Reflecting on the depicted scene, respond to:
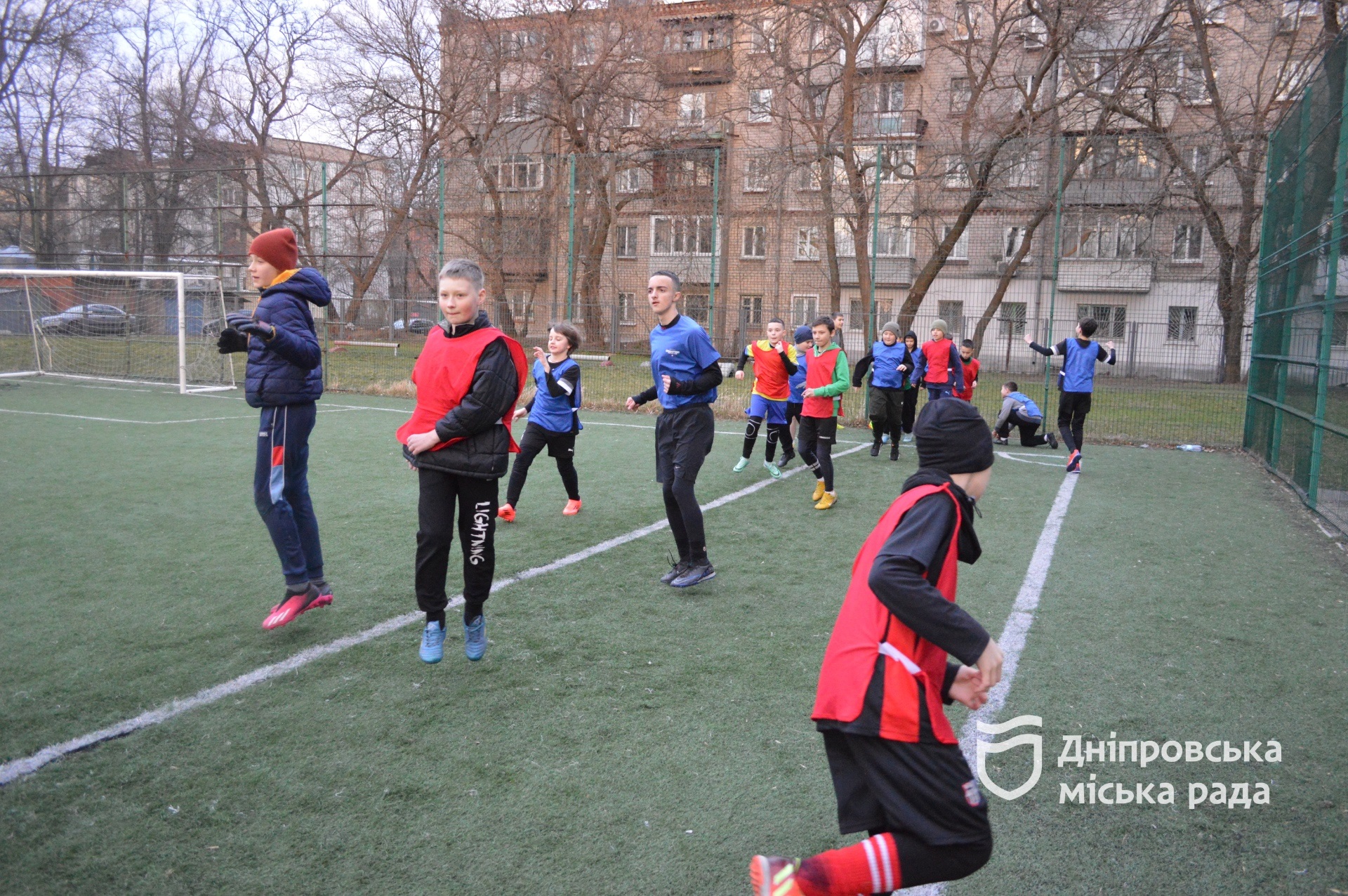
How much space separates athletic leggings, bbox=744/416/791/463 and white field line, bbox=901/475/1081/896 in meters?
3.05

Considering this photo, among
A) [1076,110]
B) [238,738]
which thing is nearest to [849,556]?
[238,738]

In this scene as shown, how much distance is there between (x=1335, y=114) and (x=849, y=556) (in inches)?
272

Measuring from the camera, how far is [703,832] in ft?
10.3

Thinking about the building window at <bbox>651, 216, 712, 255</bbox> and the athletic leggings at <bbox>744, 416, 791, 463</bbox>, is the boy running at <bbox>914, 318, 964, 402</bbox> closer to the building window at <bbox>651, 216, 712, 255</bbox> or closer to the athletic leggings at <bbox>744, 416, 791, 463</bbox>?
the athletic leggings at <bbox>744, 416, 791, 463</bbox>

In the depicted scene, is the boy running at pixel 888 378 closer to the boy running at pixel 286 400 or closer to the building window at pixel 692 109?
the boy running at pixel 286 400

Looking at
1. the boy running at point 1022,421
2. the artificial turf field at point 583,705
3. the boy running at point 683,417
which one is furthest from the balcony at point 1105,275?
the boy running at point 683,417

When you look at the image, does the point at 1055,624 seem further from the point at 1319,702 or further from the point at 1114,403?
the point at 1114,403

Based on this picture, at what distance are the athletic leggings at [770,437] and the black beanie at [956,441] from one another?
823 cm

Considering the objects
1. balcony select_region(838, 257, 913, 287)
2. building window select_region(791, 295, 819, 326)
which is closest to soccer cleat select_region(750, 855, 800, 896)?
balcony select_region(838, 257, 913, 287)

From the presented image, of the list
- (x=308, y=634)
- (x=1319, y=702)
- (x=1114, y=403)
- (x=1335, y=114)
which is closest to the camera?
(x=1319, y=702)

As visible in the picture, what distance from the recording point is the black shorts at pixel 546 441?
26.7ft

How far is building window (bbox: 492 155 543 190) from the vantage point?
868 inches

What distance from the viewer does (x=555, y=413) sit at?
8.13 m

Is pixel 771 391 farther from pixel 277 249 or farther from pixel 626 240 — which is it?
pixel 626 240
